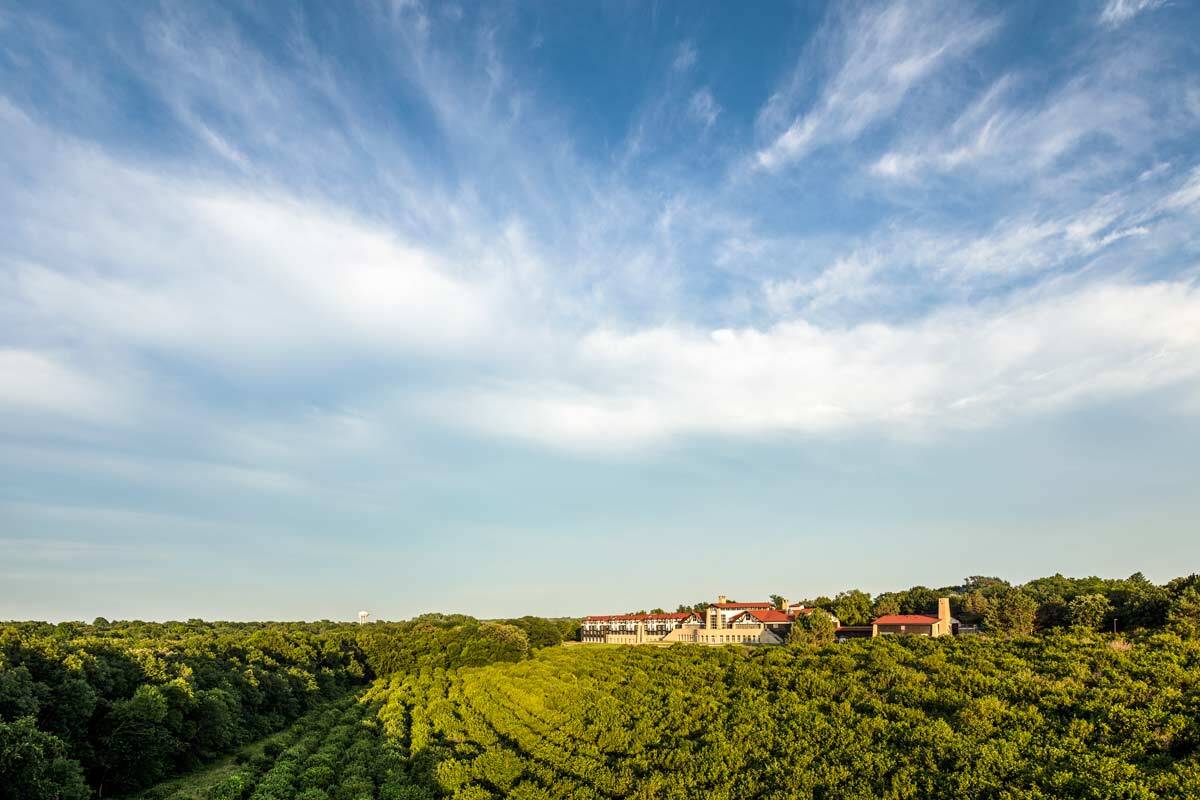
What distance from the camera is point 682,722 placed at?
1674 inches

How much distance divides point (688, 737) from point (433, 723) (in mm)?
28045

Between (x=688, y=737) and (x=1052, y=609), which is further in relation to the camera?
(x=1052, y=609)

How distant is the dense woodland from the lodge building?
13.7 meters

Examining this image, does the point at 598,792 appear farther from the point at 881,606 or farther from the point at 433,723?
the point at 881,606

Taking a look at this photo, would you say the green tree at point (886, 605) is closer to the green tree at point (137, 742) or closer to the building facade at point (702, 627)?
the building facade at point (702, 627)

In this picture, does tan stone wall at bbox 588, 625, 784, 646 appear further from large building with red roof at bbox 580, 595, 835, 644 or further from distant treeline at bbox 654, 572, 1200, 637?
distant treeline at bbox 654, 572, 1200, 637

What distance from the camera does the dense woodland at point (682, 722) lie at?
94.8 feet

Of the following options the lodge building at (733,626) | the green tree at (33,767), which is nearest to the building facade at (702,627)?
the lodge building at (733,626)

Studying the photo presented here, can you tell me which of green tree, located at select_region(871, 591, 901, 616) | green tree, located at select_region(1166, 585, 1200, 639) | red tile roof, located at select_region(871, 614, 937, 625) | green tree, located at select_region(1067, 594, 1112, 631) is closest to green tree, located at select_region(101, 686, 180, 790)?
green tree, located at select_region(1166, 585, 1200, 639)

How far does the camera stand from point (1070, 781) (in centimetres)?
Answer: 2459

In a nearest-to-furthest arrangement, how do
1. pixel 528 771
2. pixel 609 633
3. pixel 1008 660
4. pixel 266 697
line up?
pixel 528 771
pixel 1008 660
pixel 266 697
pixel 609 633

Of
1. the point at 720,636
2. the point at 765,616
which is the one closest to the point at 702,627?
the point at 720,636

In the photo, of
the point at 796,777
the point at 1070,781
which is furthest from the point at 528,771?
the point at 1070,781

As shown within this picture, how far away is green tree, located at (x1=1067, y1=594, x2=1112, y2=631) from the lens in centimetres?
7150
